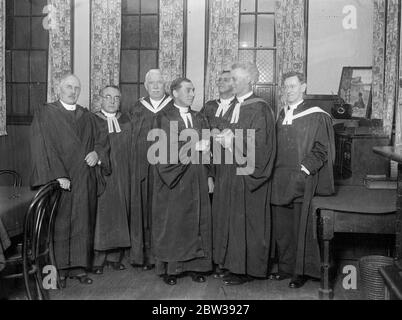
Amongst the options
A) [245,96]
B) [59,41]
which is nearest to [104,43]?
[59,41]

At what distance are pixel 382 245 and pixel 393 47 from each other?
3.50 meters

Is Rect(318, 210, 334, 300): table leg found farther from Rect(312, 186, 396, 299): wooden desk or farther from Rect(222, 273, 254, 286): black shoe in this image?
Rect(222, 273, 254, 286): black shoe

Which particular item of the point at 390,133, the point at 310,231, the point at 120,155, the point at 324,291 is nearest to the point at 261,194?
the point at 310,231

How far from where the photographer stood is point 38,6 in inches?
317

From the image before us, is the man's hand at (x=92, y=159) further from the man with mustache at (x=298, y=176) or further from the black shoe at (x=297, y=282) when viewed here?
the black shoe at (x=297, y=282)

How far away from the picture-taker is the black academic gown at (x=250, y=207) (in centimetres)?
434

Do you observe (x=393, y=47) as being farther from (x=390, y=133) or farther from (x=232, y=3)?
(x=232, y=3)

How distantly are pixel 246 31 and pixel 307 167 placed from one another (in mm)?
4002

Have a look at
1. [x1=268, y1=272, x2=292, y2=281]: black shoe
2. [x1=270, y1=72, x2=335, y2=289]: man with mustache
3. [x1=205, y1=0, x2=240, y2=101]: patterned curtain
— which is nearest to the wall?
[x1=205, y1=0, x2=240, y2=101]: patterned curtain

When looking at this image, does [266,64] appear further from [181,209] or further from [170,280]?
[170,280]

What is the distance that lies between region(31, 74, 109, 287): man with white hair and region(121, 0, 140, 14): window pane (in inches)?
148

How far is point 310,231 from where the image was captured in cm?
422

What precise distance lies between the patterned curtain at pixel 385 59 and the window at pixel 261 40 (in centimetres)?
141

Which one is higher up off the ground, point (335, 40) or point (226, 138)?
point (335, 40)
